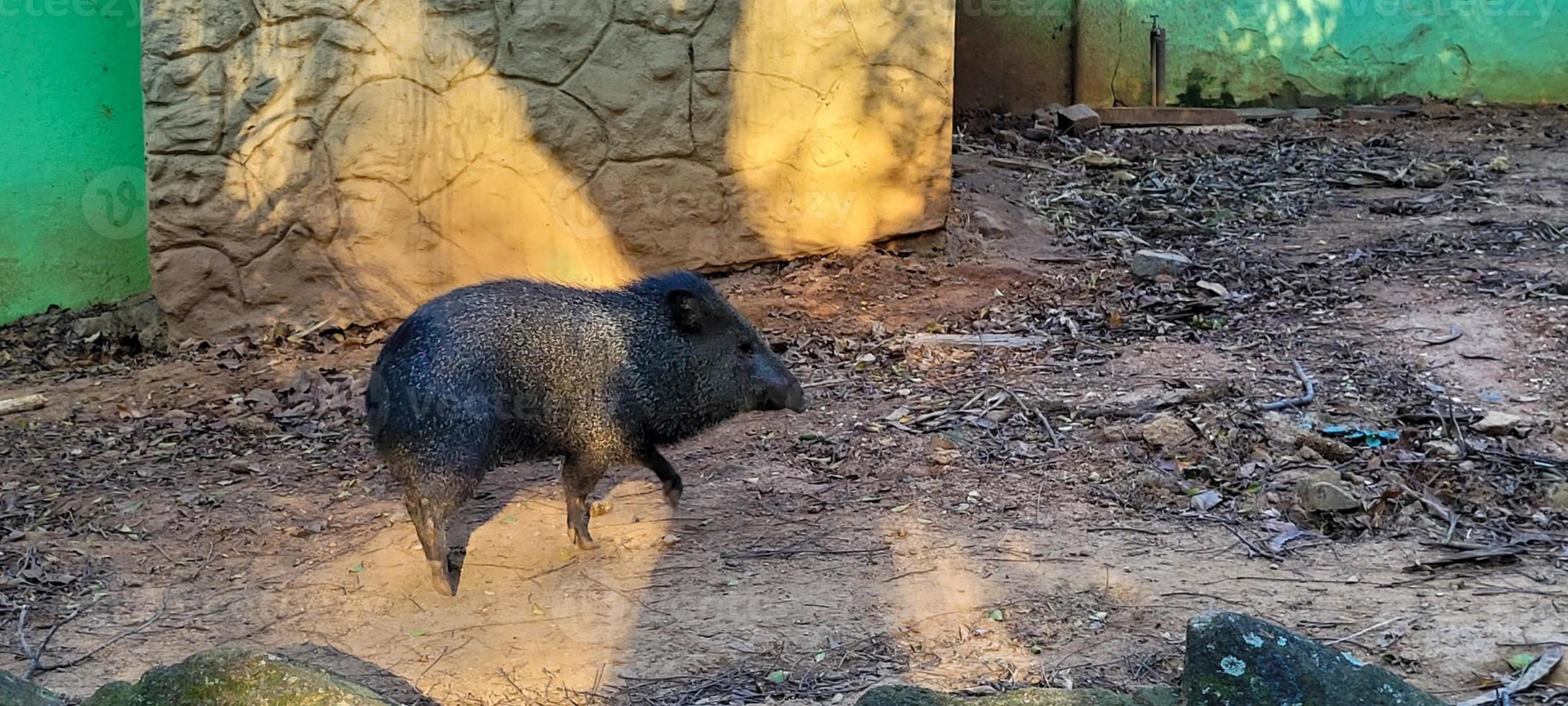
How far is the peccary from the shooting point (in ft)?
14.2

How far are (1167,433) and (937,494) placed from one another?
90 centimetres

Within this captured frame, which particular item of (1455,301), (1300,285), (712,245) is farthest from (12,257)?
(1455,301)

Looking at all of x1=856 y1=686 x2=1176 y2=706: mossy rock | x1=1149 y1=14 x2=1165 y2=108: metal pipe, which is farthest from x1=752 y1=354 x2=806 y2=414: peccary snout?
x1=1149 y1=14 x2=1165 y2=108: metal pipe

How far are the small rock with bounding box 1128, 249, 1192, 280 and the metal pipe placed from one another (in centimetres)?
366

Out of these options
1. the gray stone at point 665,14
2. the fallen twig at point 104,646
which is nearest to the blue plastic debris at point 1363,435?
the gray stone at point 665,14

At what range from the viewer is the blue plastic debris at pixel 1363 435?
5.04 meters

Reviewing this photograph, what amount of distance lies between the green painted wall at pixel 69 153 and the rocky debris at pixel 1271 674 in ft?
19.9

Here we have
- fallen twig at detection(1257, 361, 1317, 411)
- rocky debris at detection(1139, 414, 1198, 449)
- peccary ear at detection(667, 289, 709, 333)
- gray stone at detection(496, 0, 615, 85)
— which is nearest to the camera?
peccary ear at detection(667, 289, 709, 333)

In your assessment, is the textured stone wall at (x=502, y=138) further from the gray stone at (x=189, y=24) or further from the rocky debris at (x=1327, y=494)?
the rocky debris at (x=1327, y=494)

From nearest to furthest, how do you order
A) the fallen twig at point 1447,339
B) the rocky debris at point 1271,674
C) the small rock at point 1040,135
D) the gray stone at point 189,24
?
the rocky debris at point 1271,674, the fallen twig at point 1447,339, the gray stone at point 189,24, the small rock at point 1040,135

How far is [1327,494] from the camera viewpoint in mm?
4566

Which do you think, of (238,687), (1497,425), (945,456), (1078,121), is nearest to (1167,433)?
(945,456)

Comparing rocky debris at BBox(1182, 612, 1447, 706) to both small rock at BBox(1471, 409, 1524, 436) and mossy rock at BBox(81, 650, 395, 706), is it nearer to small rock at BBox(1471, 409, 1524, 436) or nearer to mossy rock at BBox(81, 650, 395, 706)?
mossy rock at BBox(81, 650, 395, 706)

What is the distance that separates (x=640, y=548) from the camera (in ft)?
15.4
